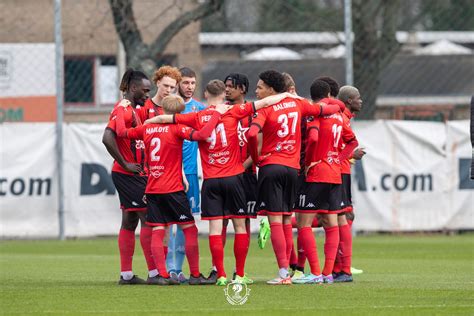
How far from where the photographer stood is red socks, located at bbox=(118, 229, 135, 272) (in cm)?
1216

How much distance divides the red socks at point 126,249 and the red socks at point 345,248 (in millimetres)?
2049

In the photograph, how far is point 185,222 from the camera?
1192 centimetres

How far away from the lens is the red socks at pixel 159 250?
11.8 meters

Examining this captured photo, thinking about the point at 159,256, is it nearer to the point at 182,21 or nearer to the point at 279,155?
the point at 279,155

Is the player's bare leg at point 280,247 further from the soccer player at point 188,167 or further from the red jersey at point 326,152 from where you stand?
the soccer player at point 188,167

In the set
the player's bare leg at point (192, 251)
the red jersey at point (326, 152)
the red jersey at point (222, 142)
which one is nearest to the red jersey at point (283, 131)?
the red jersey at point (222, 142)

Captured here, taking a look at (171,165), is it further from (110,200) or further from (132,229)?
(110,200)

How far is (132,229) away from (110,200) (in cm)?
814

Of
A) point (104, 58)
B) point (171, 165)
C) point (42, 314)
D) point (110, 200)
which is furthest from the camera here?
point (104, 58)

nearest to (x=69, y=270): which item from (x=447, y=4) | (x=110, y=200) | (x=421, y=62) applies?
(x=110, y=200)

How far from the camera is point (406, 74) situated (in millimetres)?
37781

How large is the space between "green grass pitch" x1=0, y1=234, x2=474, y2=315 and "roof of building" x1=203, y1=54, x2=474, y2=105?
18.7 metres

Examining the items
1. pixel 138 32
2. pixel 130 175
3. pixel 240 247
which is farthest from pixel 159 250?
pixel 138 32

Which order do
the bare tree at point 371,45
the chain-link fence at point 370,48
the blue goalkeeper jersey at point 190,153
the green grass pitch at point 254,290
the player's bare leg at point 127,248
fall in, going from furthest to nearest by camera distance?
the chain-link fence at point 370,48
the bare tree at point 371,45
the blue goalkeeper jersey at point 190,153
the player's bare leg at point 127,248
the green grass pitch at point 254,290
